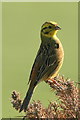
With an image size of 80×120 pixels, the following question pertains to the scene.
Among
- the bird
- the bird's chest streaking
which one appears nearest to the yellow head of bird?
the bird

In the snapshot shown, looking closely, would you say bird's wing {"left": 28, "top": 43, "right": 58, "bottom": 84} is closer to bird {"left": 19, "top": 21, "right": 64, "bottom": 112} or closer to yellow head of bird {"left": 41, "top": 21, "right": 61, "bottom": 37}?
bird {"left": 19, "top": 21, "right": 64, "bottom": 112}

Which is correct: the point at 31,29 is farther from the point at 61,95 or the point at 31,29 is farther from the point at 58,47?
the point at 61,95

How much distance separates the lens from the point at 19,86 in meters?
10.2

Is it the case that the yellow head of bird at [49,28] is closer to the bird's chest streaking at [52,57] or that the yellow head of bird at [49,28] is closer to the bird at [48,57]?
the bird at [48,57]

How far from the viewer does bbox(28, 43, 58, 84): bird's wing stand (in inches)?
212

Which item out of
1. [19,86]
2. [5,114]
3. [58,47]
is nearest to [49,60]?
[58,47]

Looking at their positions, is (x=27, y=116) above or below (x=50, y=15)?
below

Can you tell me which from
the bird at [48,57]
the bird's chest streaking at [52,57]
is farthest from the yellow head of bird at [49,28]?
the bird's chest streaking at [52,57]

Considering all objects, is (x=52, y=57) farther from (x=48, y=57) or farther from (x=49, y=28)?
(x=49, y=28)

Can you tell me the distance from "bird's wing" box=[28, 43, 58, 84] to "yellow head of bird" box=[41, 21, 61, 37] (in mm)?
195

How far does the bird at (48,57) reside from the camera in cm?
545

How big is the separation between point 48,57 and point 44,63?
0.63ft

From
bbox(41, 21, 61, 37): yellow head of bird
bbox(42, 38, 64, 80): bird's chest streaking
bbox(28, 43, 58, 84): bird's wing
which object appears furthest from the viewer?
bbox(41, 21, 61, 37): yellow head of bird

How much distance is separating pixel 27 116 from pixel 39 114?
0.60ft
